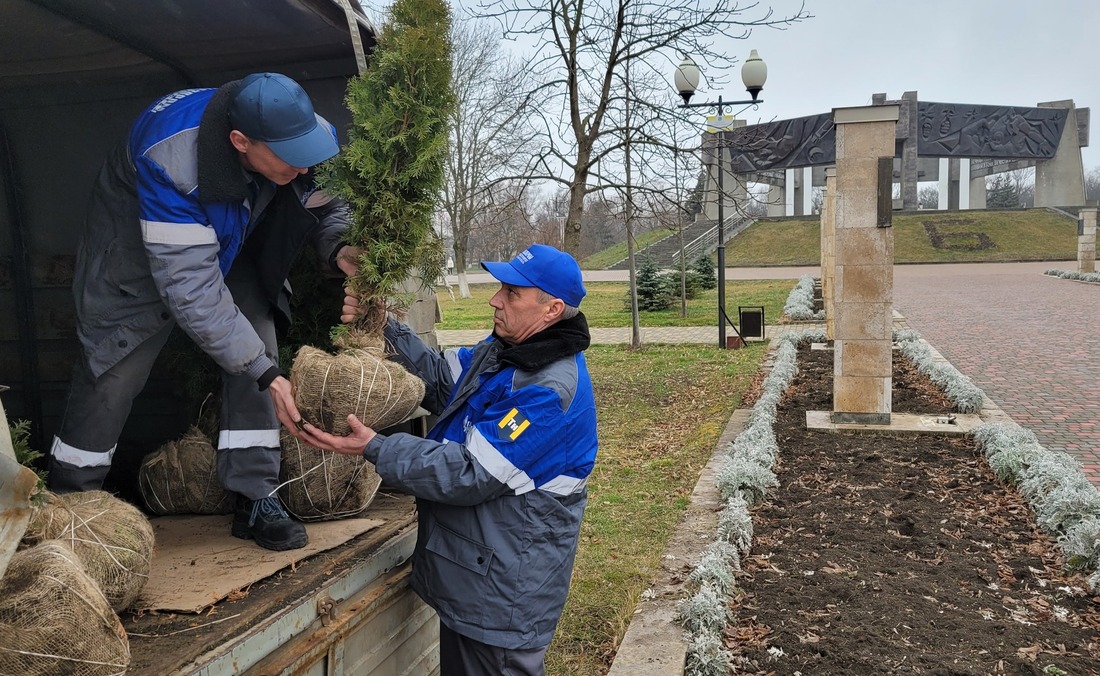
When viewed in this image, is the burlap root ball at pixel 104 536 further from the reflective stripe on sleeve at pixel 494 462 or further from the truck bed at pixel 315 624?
the reflective stripe on sleeve at pixel 494 462

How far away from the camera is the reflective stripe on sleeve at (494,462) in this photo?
232 cm

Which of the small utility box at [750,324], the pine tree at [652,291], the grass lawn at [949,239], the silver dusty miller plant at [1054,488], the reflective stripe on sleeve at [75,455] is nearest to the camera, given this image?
the reflective stripe on sleeve at [75,455]

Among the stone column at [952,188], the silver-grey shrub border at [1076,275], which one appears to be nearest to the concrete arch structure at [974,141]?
the stone column at [952,188]

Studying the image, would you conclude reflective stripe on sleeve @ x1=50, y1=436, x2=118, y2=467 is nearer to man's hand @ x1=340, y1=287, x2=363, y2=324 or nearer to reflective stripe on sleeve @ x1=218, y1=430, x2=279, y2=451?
reflective stripe on sleeve @ x1=218, y1=430, x2=279, y2=451

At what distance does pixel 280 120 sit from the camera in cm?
238

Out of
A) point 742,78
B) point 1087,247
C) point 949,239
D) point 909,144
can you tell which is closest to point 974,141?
point 909,144

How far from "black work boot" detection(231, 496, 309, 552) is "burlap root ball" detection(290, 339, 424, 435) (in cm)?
52

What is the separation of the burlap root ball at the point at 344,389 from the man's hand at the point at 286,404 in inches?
0.8

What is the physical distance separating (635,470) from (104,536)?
205 inches

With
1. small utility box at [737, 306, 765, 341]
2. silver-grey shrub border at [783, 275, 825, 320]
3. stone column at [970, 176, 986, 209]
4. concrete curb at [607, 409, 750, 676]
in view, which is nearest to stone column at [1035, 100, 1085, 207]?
stone column at [970, 176, 986, 209]

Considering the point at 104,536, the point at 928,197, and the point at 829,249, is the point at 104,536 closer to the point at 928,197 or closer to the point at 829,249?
the point at 829,249

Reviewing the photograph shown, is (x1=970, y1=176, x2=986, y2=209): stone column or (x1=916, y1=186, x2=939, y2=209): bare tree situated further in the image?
(x1=916, y1=186, x2=939, y2=209): bare tree

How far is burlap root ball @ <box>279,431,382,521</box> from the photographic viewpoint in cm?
298

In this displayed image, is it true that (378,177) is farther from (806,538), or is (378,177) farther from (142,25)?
(806,538)
